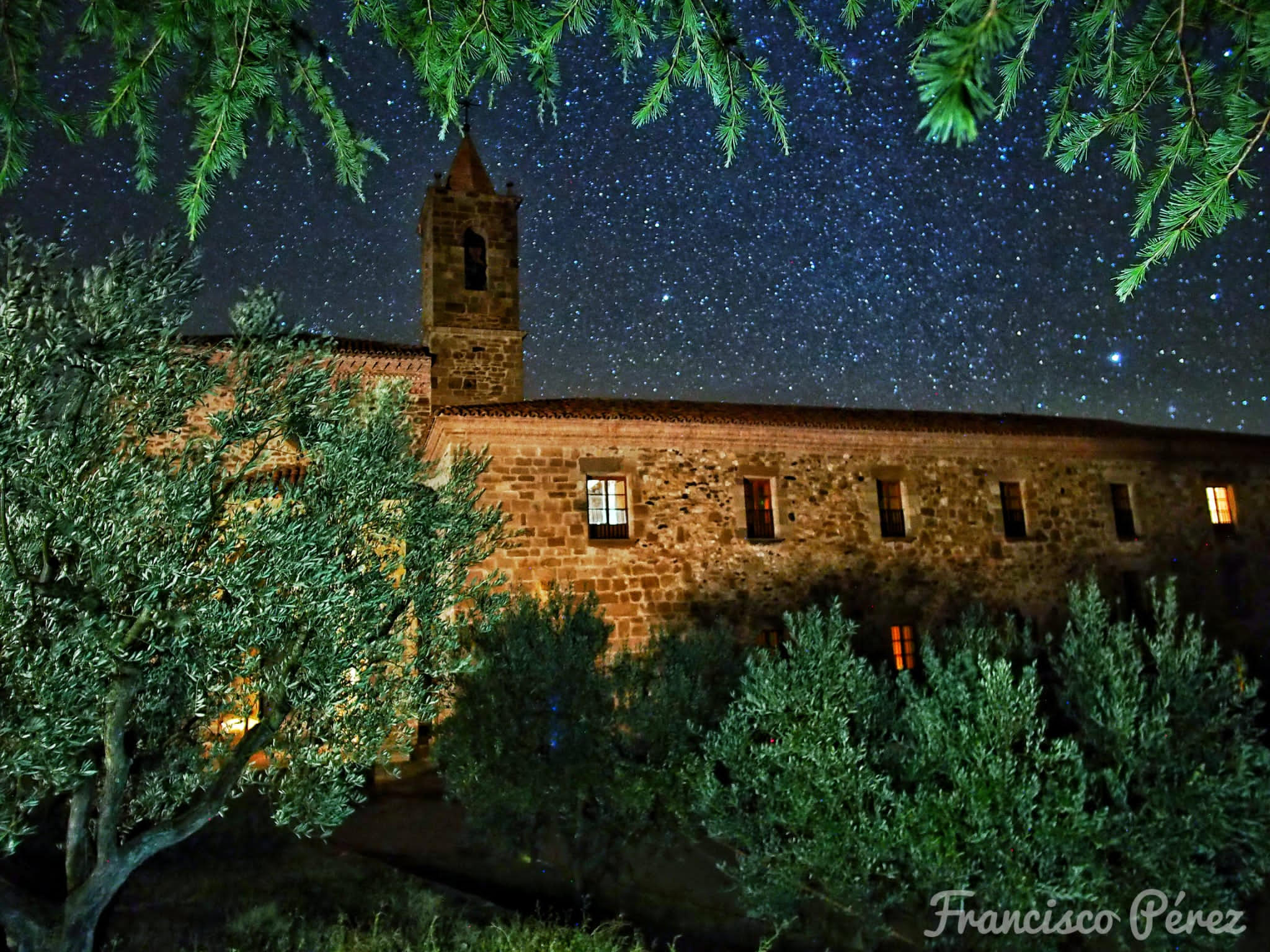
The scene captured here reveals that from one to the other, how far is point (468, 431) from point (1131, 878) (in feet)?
36.5

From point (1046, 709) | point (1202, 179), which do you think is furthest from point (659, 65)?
point (1046, 709)

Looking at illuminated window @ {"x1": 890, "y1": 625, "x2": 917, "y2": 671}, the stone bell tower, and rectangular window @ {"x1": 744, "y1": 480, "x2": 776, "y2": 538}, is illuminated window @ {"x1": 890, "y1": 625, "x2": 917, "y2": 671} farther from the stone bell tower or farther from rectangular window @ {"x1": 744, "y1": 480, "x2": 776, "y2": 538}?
the stone bell tower

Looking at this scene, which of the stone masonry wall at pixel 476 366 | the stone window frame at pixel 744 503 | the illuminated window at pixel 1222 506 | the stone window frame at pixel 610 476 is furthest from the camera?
the stone masonry wall at pixel 476 366

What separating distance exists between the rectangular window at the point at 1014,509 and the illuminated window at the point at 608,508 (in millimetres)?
8279

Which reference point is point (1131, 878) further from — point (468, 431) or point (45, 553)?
point (468, 431)

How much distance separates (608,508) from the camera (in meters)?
15.0

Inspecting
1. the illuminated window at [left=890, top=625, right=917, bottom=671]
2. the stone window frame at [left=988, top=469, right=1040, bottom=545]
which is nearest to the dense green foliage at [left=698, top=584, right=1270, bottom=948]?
the illuminated window at [left=890, top=625, right=917, bottom=671]

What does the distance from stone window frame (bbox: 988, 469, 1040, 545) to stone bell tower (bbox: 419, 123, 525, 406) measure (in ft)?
37.1

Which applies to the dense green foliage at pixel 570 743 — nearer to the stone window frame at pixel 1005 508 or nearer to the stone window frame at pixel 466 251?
the stone window frame at pixel 1005 508

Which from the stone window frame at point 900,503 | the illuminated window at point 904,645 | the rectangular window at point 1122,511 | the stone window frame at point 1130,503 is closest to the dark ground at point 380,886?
the illuminated window at point 904,645

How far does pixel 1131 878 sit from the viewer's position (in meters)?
7.39

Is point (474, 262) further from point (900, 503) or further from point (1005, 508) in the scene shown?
point (1005, 508)

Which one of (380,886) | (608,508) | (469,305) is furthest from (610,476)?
(469,305)

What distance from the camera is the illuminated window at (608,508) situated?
14.9 m
